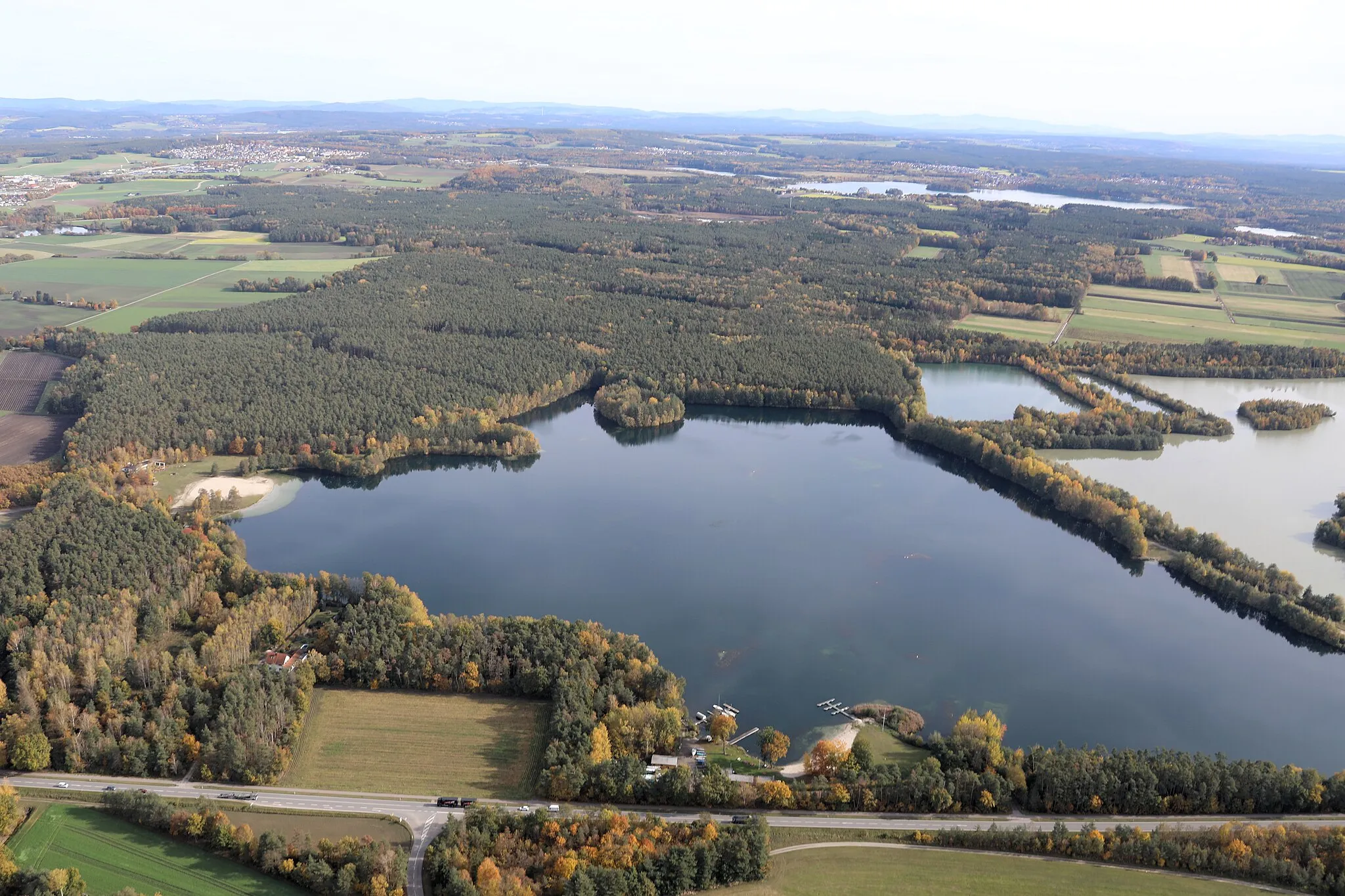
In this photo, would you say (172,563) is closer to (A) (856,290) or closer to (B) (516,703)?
(B) (516,703)

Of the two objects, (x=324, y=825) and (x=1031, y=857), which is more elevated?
(x=1031, y=857)

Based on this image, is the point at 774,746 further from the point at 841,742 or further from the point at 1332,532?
the point at 1332,532

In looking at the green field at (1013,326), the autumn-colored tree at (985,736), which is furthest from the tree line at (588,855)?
the green field at (1013,326)

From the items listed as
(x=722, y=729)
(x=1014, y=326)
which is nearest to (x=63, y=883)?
(x=722, y=729)

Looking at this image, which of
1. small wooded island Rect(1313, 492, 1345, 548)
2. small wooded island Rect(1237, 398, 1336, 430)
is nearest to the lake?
small wooded island Rect(1313, 492, 1345, 548)

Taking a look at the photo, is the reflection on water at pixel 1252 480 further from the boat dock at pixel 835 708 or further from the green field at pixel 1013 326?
the boat dock at pixel 835 708

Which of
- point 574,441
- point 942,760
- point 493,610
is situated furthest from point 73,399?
point 942,760
